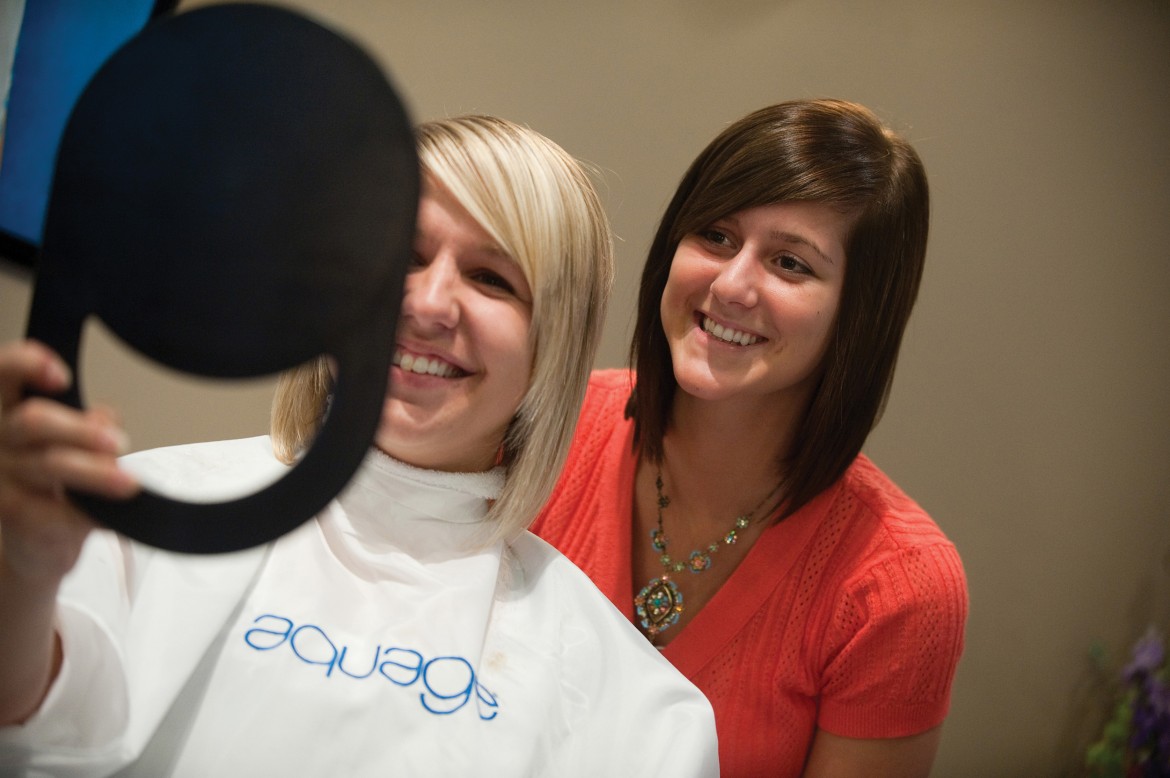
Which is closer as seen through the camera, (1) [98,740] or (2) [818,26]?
(1) [98,740]

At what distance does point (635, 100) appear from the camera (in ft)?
6.31

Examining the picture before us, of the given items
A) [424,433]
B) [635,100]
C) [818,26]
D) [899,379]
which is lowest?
[899,379]

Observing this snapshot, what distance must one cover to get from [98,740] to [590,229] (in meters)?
0.64

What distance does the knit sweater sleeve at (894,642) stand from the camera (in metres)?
1.41

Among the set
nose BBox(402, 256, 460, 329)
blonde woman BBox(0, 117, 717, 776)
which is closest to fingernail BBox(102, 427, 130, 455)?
blonde woman BBox(0, 117, 717, 776)

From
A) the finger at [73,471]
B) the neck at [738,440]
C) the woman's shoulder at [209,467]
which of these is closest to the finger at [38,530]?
the finger at [73,471]

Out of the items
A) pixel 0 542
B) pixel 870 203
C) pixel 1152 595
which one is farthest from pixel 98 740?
pixel 1152 595

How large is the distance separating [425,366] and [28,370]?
0.38 meters

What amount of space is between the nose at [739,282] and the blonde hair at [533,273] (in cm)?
31

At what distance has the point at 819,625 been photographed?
56.8 inches

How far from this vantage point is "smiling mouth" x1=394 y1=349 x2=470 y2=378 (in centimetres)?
86

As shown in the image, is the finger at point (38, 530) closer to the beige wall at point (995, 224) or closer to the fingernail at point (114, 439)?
the fingernail at point (114, 439)

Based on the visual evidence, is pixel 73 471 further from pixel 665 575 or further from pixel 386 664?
pixel 665 575

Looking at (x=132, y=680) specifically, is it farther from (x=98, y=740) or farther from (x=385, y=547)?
(x=385, y=547)
